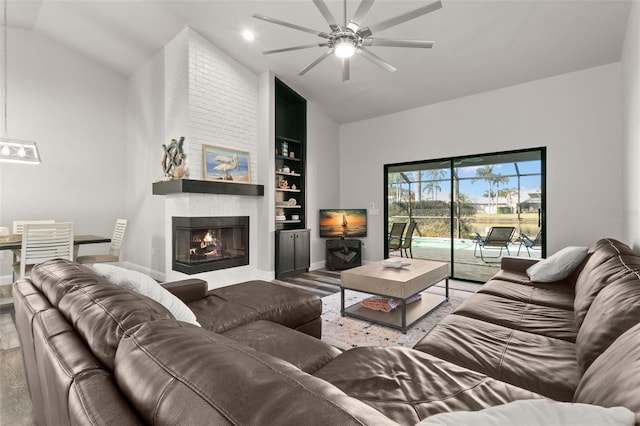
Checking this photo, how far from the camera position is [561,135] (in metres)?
4.02

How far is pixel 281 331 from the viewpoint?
1.67 m

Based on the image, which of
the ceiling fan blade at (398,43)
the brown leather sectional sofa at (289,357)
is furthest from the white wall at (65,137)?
the ceiling fan blade at (398,43)

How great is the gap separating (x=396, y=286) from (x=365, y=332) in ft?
1.68

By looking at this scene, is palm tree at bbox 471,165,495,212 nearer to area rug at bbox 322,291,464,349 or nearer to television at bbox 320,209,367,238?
television at bbox 320,209,367,238

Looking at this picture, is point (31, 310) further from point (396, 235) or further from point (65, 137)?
point (65, 137)

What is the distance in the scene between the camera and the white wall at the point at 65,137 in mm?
4793

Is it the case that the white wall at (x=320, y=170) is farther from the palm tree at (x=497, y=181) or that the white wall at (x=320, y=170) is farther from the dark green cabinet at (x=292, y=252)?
the palm tree at (x=497, y=181)

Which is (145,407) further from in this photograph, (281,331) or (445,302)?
(445,302)

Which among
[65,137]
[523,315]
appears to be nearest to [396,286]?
[523,315]

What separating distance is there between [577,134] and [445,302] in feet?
9.22

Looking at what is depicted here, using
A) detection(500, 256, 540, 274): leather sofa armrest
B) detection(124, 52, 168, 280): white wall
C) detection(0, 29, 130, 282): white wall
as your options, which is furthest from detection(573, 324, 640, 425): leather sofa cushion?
detection(0, 29, 130, 282): white wall

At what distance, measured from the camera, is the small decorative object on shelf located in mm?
4160

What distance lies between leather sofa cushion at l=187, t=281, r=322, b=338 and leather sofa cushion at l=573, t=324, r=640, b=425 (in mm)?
1565

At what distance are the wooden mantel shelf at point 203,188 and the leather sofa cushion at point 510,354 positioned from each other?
11.4 ft
